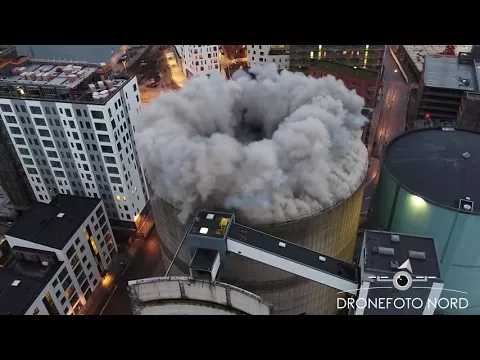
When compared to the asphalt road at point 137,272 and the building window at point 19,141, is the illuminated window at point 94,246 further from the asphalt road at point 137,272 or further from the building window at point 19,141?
the building window at point 19,141

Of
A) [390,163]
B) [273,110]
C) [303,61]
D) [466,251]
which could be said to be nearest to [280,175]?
[273,110]

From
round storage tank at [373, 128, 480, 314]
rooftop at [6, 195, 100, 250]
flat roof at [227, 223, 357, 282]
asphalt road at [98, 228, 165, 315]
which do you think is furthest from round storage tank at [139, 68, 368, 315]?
rooftop at [6, 195, 100, 250]

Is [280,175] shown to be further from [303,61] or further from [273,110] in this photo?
[303,61]

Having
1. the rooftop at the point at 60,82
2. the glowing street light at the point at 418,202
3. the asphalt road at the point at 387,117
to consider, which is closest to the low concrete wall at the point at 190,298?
the glowing street light at the point at 418,202

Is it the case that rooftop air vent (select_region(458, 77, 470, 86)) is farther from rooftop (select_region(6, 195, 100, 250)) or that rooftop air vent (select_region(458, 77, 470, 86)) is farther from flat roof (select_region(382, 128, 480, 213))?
rooftop (select_region(6, 195, 100, 250))

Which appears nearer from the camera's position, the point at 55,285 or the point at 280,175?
the point at 280,175
